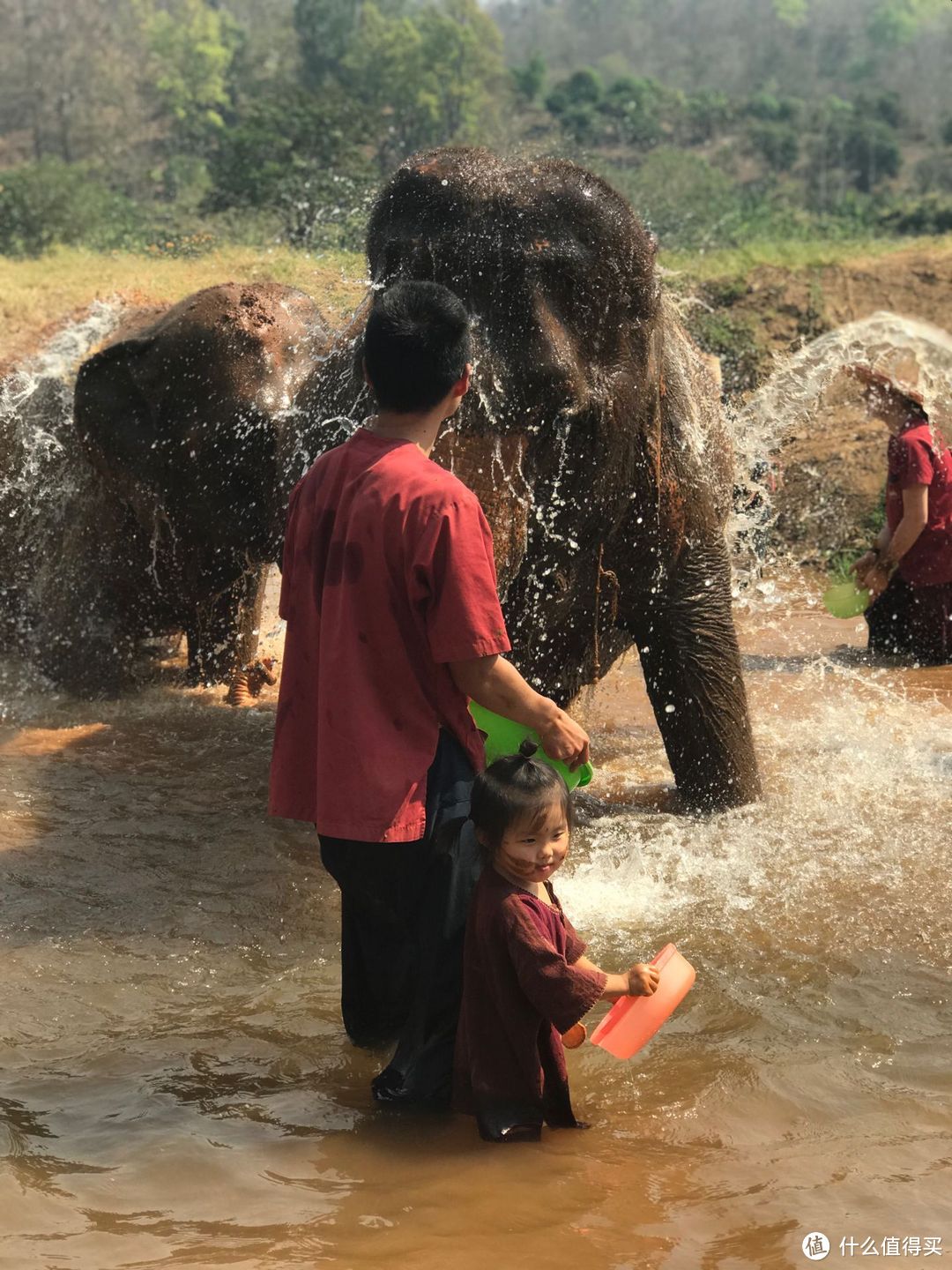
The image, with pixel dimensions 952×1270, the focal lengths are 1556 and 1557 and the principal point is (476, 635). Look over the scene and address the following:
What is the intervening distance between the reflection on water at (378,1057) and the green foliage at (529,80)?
7220cm

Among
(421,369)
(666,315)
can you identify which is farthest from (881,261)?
(421,369)

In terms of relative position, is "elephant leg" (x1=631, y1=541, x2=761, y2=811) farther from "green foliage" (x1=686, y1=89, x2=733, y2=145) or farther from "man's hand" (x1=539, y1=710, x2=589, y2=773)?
"green foliage" (x1=686, y1=89, x2=733, y2=145)

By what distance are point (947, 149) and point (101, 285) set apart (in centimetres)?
5047

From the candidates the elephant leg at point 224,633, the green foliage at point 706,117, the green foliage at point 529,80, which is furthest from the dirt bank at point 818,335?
the green foliage at point 529,80

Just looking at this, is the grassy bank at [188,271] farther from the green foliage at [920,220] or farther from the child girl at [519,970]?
the child girl at [519,970]

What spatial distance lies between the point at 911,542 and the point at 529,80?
7107cm

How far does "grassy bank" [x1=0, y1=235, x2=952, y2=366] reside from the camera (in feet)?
47.5

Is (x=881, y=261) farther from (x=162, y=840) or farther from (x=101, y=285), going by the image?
(x=162, y=840)

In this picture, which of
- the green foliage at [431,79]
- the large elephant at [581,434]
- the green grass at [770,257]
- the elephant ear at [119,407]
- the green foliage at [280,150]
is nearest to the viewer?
the large elephant at [581,434]

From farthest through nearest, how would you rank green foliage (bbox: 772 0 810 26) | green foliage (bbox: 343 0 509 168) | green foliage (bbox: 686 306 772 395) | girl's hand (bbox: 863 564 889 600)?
1. green foliage (bbox: 772 0 810 26)
2. green foliage (bbox: 343 0 509 168)
3. green foliage (bbox: 686 306 772 395)
4. girl's hand (bbox: 863 564 889 600)

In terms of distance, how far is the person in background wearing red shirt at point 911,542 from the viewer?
7.52 metres

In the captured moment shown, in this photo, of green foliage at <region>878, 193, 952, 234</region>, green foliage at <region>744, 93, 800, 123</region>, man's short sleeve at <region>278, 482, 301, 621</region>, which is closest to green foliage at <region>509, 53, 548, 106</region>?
green foliage at <region>744, 93, 800, 123</region>

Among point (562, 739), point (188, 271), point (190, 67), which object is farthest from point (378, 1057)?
point (190, 67)

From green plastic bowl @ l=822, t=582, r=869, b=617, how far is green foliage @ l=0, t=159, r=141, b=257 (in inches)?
1003
